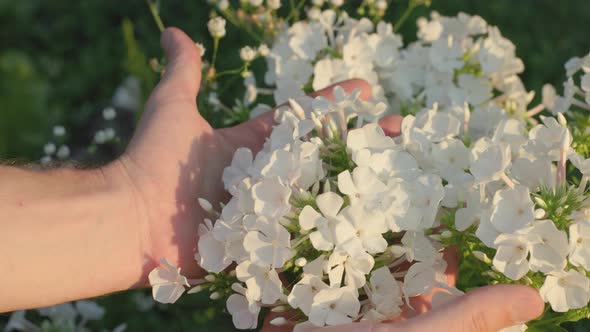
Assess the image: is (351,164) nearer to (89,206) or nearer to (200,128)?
(200,128)

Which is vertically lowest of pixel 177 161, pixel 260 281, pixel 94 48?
pixel 94 48

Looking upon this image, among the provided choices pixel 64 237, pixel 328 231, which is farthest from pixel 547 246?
pixel 64 237

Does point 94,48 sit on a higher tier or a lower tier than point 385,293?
lower

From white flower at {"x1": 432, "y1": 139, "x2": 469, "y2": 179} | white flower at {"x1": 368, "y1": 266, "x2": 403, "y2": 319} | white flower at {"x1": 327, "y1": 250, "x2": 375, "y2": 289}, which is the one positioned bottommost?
white flower at {"x1": 368, "y1": 266, "x2": 403, "y2": 319}

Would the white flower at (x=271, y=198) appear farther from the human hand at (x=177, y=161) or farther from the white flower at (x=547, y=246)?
the white flower at (x=547, y=246)

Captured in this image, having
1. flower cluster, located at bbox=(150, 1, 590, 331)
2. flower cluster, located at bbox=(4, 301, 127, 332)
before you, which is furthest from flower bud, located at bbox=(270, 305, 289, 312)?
flower cluster, located at bbox=(4, 301, 127, 332)

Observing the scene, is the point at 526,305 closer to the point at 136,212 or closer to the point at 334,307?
the point at 334,307

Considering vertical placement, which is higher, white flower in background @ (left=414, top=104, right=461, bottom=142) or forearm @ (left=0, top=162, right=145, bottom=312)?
white flower in background @ (left=414, top=104, right=461, bottom=142)

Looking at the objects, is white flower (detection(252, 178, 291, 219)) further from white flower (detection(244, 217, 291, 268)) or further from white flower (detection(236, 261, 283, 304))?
white flower (detection(236, 261, 283, 304))
